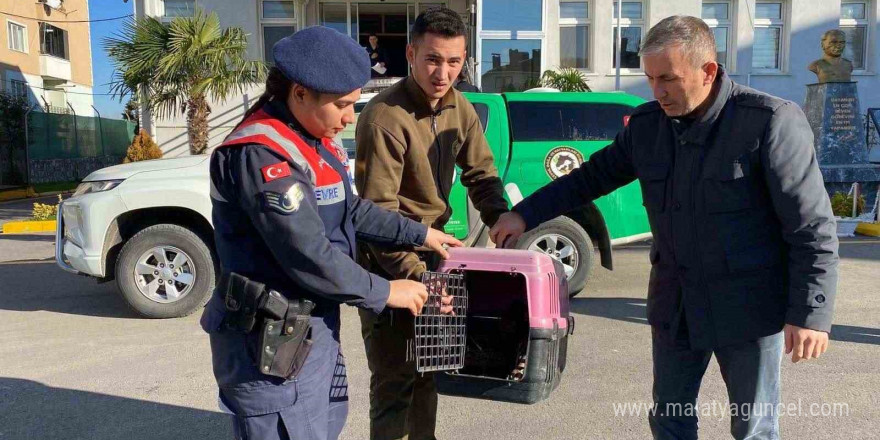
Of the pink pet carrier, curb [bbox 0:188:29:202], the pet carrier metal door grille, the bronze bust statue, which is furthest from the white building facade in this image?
the pet carrier metal door grille

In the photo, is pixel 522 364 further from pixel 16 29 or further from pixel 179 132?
pixel 16 29

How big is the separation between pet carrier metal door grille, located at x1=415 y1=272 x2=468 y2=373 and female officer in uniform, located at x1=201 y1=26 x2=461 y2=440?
23 cm

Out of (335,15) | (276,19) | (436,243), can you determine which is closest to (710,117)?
(436,243)

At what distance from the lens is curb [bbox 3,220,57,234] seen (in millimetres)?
11867

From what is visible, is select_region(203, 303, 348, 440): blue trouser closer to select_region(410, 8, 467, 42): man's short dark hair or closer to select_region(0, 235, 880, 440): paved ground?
select_region(410, 8, 467, 42): man's short dark hair

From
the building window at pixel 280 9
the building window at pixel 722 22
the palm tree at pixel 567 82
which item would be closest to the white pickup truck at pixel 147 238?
the palm tree at pixel 567 82

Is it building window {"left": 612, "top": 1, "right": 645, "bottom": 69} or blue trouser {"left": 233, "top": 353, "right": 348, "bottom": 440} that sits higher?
building window {"left": 612, "top": 1, "right": 645, "bottom": 69}

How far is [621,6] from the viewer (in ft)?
52.8

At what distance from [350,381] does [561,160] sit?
310 cm

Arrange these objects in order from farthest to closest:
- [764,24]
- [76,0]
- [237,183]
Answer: [76,0]
[764,24]
[237,183]

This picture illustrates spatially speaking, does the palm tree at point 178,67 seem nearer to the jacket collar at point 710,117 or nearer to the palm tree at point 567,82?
the palm tree at point 567,82

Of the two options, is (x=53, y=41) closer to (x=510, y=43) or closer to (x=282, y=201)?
(x=510, y=43)

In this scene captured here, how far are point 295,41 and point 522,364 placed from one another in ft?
4.76

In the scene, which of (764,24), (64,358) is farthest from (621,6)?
(64,358)
